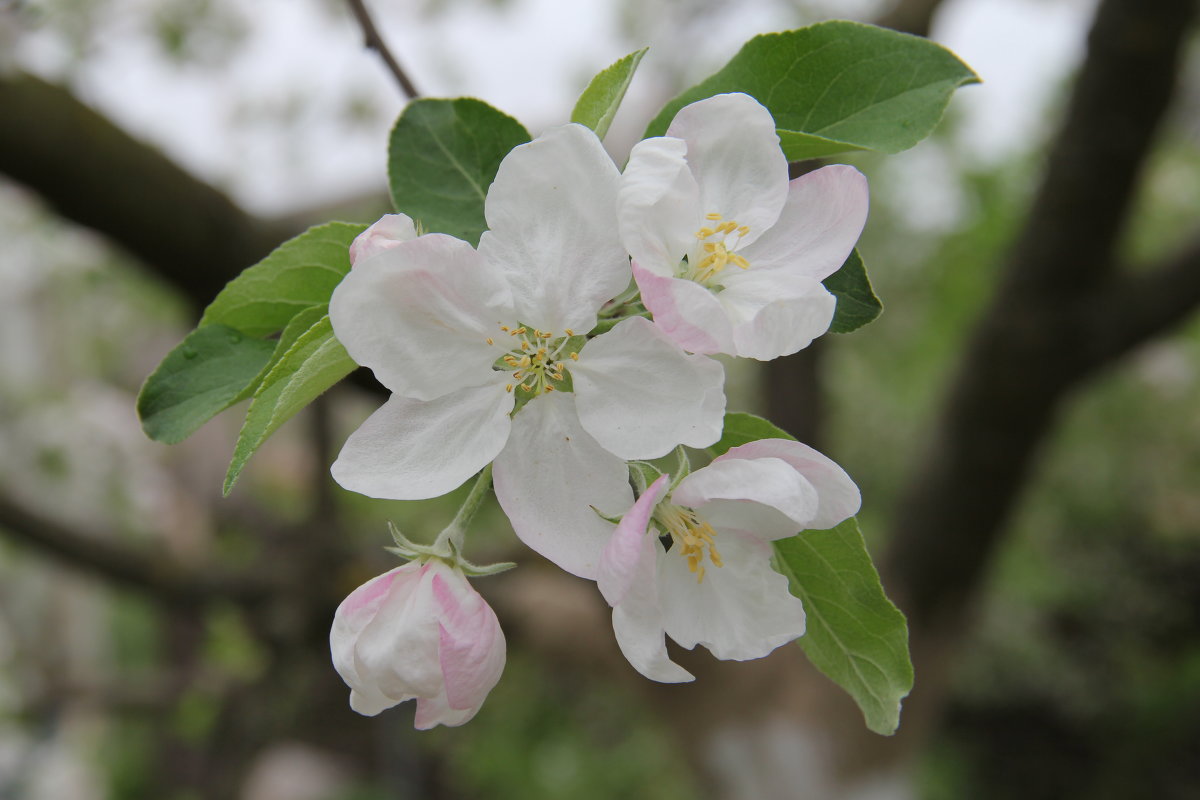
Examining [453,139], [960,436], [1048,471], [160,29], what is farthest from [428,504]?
[453,139]

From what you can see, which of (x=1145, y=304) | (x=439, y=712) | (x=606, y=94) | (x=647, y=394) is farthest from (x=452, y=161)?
(x=1145, y=304)

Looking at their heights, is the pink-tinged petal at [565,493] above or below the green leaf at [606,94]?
below

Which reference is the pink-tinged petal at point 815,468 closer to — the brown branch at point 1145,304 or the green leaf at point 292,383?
the green leaf at point 292,383

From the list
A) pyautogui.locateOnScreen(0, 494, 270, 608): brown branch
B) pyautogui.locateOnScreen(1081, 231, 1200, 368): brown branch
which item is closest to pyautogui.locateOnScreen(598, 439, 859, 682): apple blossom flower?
pyautogui.locateOnScreen(1081, 231, 1200, 368): brown branch

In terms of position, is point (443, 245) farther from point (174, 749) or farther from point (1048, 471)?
point (174, 749)

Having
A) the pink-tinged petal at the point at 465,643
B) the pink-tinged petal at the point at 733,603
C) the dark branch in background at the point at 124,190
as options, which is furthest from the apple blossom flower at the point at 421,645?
the dark branch in background at the point at 124,190

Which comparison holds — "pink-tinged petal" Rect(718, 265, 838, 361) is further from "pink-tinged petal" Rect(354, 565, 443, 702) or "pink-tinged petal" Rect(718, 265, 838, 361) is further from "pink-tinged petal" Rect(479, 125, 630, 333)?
"pink-tinged petal" Rect(354, 565, 443, 702)
